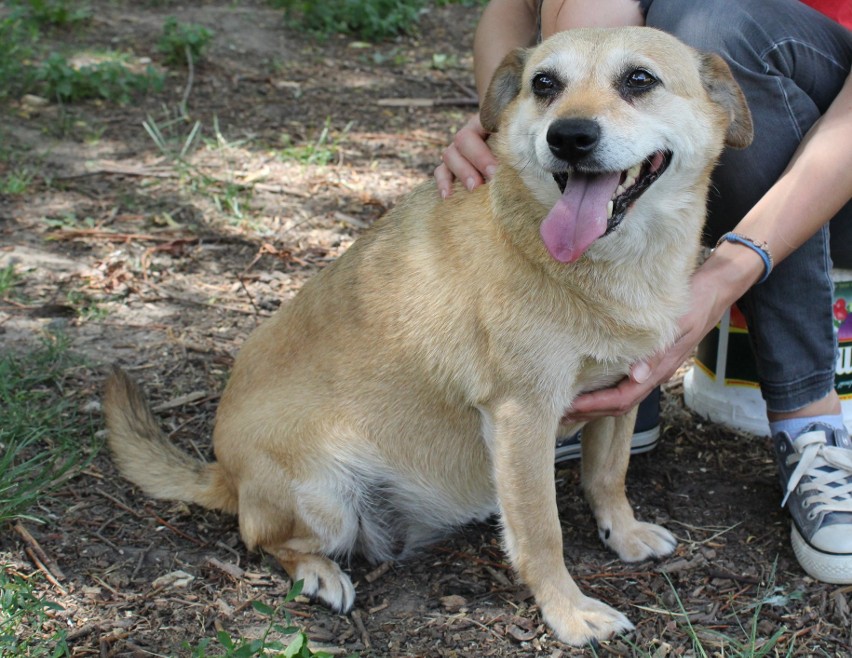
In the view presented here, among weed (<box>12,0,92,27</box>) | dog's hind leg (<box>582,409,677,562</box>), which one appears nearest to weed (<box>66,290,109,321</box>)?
dog's hind leg (<box>582,409,677,562</box>)

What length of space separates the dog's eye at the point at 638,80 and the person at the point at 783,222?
1.52 ft

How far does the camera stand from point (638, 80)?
2.36 m

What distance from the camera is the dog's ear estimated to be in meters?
2.50

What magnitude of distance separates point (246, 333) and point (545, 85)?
6.17 ft

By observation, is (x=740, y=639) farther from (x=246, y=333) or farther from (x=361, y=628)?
(x=246, y=333)

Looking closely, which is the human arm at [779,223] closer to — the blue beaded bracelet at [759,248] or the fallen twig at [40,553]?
the blue beaded bracelet at [759,248]

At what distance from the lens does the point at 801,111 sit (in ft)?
9.23

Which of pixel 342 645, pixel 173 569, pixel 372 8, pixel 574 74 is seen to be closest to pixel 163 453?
pixel 173 569

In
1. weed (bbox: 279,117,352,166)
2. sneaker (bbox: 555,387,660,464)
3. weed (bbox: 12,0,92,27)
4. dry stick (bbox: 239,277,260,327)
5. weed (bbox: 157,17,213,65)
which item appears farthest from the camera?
weed (bbox: 12,0,92,27)

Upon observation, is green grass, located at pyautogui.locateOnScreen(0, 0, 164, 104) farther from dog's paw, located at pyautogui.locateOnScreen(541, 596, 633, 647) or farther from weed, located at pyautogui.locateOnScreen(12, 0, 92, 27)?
dog's paw, located at pyautogui.locateOnScreen(541, 596, 633, 647)

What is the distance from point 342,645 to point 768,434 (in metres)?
1.79

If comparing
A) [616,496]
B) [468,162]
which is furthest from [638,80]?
[616,496]

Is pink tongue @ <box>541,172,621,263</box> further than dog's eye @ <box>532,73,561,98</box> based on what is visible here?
No

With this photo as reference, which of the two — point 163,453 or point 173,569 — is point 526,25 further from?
point 173,569
